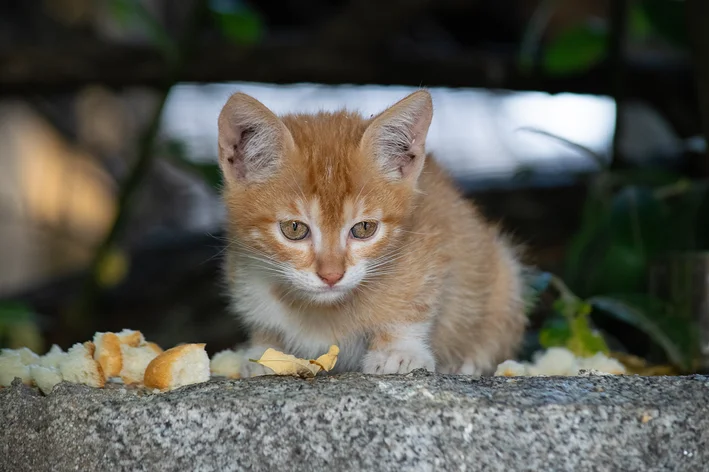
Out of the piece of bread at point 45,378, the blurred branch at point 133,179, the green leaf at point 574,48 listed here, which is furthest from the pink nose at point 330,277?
the green leaf at point 574,48

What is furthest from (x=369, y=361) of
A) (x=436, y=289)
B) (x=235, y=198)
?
(x=235, y=198)

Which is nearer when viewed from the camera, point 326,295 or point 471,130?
point 326,295

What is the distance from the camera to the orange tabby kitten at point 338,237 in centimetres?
200

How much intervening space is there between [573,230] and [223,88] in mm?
1854

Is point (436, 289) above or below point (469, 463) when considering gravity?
below

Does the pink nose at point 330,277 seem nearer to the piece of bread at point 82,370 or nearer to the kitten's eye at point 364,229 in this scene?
the kitten's eye at point 364,229

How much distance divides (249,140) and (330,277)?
390mm

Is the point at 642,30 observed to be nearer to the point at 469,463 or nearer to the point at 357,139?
the point at 357,139

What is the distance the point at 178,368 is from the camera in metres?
1.81

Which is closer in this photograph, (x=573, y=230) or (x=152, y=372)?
(x=152, y=372)

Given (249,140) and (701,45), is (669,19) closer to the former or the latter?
(701,45)

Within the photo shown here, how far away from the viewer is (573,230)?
425 cm

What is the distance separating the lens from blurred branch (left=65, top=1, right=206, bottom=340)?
3646 millimetres

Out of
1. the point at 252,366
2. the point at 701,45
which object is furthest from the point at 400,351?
the point at 701,45
